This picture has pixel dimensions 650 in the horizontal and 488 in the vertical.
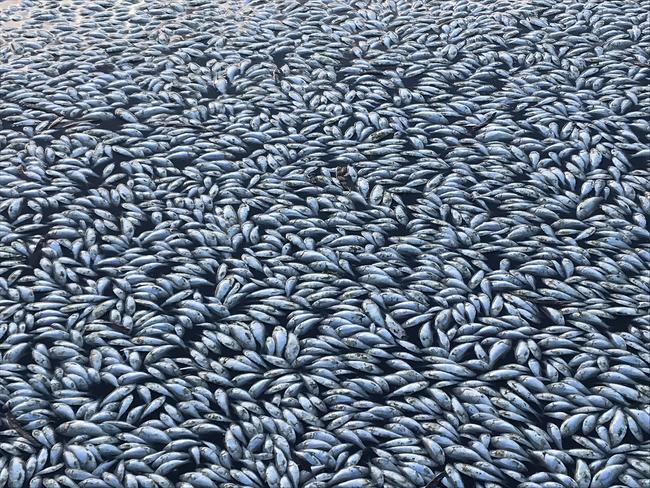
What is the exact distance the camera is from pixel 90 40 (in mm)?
12578

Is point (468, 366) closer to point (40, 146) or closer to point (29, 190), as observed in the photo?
point (29, 190)

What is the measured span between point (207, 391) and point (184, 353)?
65 cm

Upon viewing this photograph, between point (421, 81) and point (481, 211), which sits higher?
point (421, 81)

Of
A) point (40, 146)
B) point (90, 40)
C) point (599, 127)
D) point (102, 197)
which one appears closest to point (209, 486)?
point (102, 197)

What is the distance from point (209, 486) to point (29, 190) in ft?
17.1

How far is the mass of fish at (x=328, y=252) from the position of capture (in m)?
6.20

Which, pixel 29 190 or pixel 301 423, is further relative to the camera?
pixel 29 190

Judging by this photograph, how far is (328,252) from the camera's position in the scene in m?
8.09

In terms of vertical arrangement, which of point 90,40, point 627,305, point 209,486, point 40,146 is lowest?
point 209,486

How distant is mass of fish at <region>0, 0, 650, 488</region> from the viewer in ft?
20.3

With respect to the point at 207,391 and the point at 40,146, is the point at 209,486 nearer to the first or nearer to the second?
the point at 207,391

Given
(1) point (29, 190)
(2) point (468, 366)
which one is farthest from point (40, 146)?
(2) point (468, 366)

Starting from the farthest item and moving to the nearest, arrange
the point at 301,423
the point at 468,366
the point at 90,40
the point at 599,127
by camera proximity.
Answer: the point at 90,40 < the point at 599,127 < the point at 468,366 < the point at 301,423

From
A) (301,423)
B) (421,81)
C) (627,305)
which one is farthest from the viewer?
(421,81)
